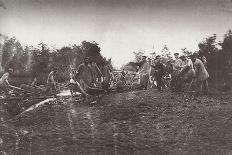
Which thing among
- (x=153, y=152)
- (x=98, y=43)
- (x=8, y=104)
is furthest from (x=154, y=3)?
(x=8, y=104)

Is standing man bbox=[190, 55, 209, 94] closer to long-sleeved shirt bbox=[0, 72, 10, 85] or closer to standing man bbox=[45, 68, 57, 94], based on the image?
standing man bbox=[45, 68, 57, 94]

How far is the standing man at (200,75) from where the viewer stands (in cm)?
772

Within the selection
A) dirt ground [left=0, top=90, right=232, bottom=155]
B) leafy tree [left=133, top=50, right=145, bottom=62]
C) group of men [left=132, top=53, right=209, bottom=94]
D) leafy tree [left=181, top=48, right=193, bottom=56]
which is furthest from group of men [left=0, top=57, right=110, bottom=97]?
leafy tree [left=181, top=48, right=193, bottom=56]

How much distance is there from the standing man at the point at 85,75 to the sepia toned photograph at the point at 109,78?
2cm

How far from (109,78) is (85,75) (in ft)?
6.68

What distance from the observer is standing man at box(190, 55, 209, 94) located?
772 cm

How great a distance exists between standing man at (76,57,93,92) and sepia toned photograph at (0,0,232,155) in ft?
0.08

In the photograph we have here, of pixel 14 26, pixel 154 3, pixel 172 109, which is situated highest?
pixel 154 3

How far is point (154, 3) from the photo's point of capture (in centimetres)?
699

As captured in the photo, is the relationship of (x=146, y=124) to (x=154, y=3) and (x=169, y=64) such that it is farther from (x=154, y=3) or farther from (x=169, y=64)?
(x=169, y=64)

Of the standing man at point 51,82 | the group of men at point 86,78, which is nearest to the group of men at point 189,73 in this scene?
the group of men at point 86,78

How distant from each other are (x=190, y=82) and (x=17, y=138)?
15.7 feet

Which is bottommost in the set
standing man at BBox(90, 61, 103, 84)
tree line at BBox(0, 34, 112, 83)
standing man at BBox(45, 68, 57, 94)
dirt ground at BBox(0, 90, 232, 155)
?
dirt ground at BBox(0, 90, 232, 155)

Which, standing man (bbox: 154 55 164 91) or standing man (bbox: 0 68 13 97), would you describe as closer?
standing man (bbox: 0 68 13 97)
